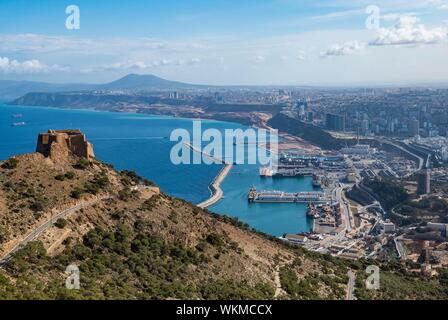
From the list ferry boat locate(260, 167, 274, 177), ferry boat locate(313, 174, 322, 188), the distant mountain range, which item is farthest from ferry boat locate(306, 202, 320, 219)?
the distant mountain range

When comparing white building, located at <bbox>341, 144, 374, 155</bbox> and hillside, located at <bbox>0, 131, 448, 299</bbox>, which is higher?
hillside, located at <bbox>0, 131, 448, 299</bbox>

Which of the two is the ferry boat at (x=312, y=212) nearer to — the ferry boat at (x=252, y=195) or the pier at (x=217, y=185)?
the ferry boat at (x=252, y=195)

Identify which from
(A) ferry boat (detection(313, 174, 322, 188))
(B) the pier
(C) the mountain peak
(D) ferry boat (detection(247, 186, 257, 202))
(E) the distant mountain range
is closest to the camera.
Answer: (B) the pier

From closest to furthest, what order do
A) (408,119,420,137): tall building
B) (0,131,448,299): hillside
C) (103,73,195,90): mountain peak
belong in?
(0,131,448,299): hillside
(408,119,420,137): tall building
(103,73,195,90): mountain peak

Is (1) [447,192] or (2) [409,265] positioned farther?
(1) [447,192]

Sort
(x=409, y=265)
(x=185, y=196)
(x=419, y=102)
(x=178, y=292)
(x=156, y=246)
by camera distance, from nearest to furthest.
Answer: (x=178, y=292) < (x=156, y=246) < (x=409, y=265) < (x=185, y=196) < (x=419, y=102)

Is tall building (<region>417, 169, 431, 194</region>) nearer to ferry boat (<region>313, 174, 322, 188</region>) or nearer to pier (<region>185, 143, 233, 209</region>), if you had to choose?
ferry boat (<region>313, 174, 322, 188</region>)

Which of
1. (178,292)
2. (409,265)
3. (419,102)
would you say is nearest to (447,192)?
(409,265)
